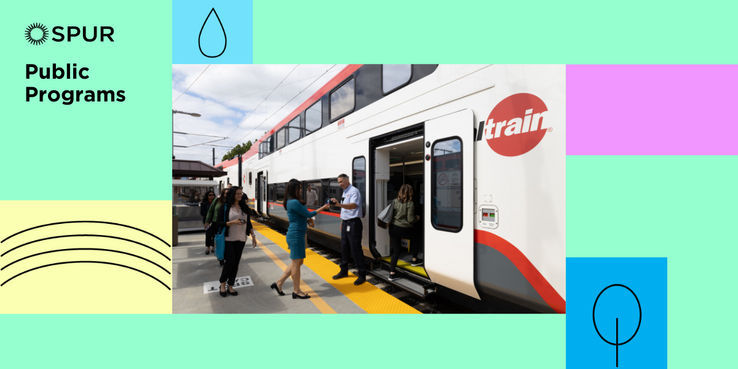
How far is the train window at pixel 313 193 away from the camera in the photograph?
5.12m

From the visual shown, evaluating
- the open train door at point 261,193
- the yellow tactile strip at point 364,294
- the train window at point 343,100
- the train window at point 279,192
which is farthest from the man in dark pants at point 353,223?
the open train door at point 261,193

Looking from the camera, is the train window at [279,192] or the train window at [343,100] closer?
the train window at [343,100]

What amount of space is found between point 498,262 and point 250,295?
111 inches

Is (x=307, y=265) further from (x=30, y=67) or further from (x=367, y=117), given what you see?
(x=30, y=67)

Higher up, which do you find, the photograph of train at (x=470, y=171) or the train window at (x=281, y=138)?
the train window at (x=281, y=138)

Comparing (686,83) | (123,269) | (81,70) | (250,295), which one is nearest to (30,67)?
(81,70)

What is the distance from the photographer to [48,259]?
248 centimetres

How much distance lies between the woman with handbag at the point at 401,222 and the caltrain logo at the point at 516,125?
1.57 metres

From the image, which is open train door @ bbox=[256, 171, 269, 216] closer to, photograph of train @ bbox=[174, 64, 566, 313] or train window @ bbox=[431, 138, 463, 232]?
photograph of train @ bbox=[174, 64, 566, 313]

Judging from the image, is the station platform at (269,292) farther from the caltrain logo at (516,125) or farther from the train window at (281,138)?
the train window at (281,138)

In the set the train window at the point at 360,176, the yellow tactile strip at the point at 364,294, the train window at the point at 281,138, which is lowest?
the yellow tactile strip at the point at 364,294

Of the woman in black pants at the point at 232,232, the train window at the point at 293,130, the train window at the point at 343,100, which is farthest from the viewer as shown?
the train window at the point at 293,130

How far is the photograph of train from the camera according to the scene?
2062 mm

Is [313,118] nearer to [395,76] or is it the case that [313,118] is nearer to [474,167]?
[395,76]
